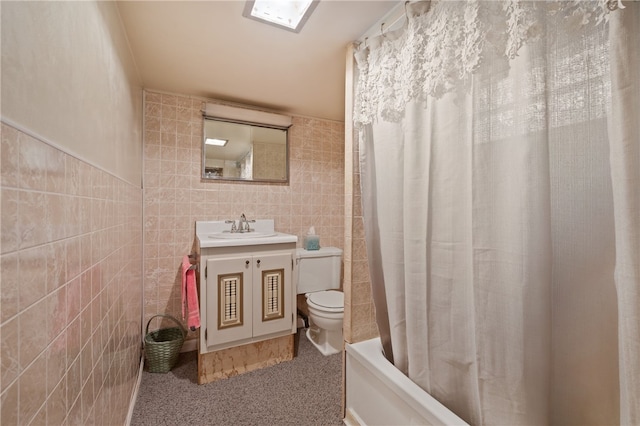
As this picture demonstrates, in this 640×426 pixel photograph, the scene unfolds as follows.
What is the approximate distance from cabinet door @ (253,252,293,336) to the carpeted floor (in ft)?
1.07

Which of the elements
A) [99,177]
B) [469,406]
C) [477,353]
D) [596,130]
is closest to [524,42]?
[596,130]

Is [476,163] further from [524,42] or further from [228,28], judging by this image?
[228,28]

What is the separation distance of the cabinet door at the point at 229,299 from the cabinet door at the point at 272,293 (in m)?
0.05

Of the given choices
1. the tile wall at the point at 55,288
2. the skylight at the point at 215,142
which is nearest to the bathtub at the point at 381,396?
the tile wall at the point at 55,288

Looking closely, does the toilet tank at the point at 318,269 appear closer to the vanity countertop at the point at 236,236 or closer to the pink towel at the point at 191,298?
the vanity countertop at the point at 236,236

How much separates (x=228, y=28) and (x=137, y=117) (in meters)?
0.98

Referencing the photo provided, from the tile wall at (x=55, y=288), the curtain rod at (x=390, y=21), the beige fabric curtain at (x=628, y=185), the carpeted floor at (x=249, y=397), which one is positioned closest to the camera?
the tile wall at (x=55, y=288)

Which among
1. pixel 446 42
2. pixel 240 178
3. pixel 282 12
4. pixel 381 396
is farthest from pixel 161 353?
pixel 446 42

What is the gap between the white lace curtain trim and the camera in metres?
0.74

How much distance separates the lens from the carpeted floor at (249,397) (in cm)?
153

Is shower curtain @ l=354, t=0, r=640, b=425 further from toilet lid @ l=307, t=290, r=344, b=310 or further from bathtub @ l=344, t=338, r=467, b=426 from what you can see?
toilet lid @ l=307, t=290, r=344, b=310

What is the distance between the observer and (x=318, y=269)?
2438mm

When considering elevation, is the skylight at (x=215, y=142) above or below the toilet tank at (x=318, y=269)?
above

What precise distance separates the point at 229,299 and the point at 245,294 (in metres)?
0.11
